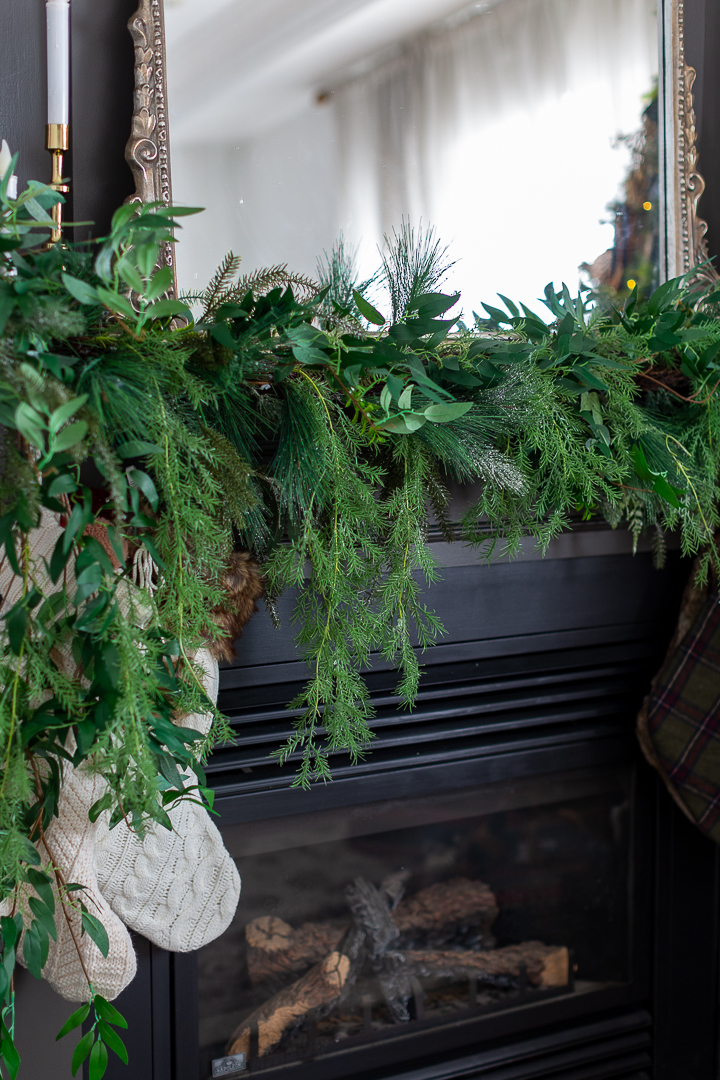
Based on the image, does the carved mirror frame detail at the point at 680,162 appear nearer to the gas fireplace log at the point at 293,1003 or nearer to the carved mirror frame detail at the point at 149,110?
the carved mirror frame detail at the point at 149,110

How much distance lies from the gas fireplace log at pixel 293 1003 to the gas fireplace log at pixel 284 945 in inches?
0.7

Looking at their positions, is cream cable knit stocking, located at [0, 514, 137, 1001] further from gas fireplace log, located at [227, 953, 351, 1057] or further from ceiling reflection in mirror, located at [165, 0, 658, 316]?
ceiling reflection in mirror, located at [165, 0, 658, 316]

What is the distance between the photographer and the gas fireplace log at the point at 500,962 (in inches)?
49.3

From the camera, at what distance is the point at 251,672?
1.02 m

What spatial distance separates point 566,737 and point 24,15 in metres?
1.25

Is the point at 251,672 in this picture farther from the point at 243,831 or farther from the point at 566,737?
the point at 566,737

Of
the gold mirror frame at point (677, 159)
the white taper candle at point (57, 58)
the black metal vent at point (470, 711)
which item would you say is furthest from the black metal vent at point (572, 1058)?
the white taper candle at point (57, 58)

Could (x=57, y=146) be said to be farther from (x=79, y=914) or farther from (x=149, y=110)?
(x=79, y=914)

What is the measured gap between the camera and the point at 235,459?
0.75 m

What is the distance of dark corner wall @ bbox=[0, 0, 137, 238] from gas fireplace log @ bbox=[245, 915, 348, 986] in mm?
1008

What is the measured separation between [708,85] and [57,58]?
1.03 meters

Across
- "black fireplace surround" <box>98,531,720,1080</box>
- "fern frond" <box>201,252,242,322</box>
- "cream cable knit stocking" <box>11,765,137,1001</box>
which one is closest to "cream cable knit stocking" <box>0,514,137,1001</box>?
"cream cable knit stocking" <box>11,765,137,1001</box>

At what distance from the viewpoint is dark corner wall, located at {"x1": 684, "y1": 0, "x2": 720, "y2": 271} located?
49.7 inches

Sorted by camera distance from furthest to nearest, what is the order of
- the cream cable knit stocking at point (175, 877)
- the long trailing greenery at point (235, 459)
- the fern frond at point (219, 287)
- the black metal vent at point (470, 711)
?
the black metal vent at point (470, 711) < the cream cable knit stocking at point (175, 877) < the fern frond at point (219, 287) < the long trailing greenery at point (235, 459)
